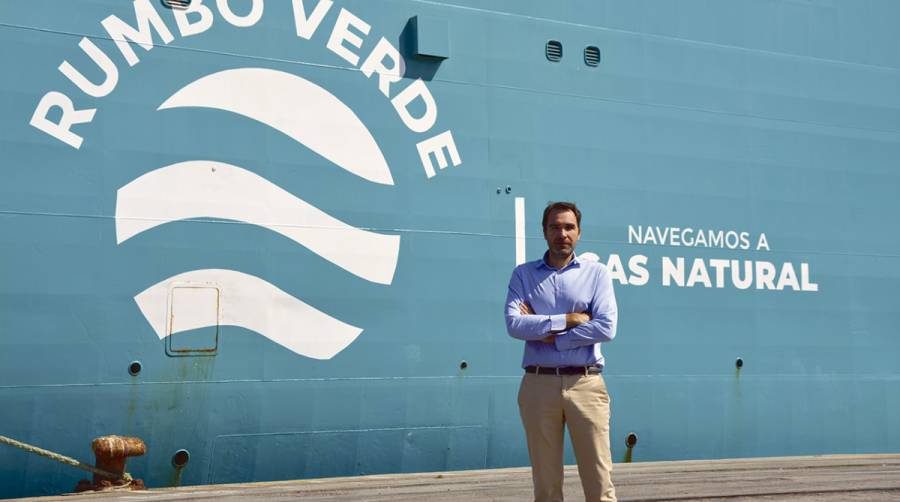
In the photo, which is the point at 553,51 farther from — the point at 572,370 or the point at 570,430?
the point at 570,430

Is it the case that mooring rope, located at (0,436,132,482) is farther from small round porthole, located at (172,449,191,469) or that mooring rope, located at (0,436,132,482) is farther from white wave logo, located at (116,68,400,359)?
white wave logo, located at (116,68,400,359)

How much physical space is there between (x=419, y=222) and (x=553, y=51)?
2.11 metres

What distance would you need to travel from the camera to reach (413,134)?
947 cm

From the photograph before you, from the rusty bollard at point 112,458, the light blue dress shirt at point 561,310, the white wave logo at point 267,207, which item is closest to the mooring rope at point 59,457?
the rusty bollard at point 112,458

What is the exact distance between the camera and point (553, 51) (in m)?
10.2

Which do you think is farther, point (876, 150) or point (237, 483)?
point (876, 150)

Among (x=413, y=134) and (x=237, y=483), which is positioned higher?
(x=413, y=134)

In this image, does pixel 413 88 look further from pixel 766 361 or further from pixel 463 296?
pixel 766 361

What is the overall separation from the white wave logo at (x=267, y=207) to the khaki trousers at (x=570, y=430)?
4.30 metres

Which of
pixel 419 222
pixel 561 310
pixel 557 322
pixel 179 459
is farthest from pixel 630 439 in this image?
pixel 557 322

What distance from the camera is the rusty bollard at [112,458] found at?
7.82m

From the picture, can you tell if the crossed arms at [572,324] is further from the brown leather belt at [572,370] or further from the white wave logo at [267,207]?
the white wave logo at [267,207]

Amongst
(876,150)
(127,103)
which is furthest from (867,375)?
(127,103)

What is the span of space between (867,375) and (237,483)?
641 centimetres
